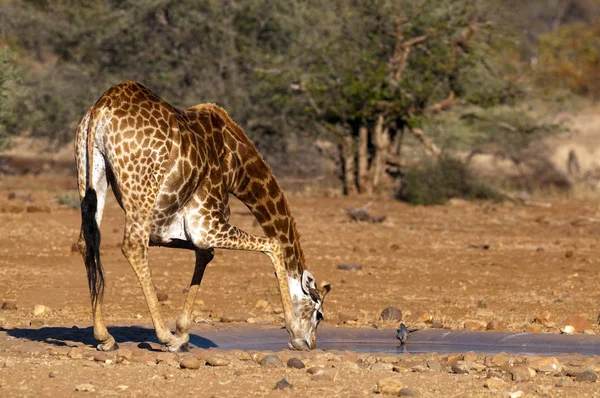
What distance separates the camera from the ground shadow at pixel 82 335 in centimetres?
849

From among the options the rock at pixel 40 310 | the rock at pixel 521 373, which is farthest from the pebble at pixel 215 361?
the rock at pixel 40 310

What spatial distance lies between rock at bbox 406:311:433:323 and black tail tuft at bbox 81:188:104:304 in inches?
130

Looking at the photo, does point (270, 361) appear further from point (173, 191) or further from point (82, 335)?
point (82, 335)

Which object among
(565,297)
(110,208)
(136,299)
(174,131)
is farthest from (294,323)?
(110,208)

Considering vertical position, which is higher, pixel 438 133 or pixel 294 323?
Answer: pixel 294 323

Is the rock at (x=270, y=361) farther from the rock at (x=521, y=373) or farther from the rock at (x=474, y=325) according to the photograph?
the rock at (x=474, y=325)

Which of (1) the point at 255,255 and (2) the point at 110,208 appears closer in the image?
(1) the point at 255,255

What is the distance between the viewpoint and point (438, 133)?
27.8m

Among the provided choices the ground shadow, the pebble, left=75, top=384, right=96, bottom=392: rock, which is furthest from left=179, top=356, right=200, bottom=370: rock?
the ground shadow

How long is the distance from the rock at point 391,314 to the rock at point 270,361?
297cm

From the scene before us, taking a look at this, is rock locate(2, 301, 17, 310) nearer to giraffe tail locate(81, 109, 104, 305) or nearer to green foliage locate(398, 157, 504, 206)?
giraffe tail locate(81, 109, 104, 305)

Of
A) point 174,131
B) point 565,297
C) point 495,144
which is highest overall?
point 174,131

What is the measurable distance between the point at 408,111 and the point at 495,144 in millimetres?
7695

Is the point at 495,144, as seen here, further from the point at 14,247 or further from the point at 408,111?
the point at 14,247
